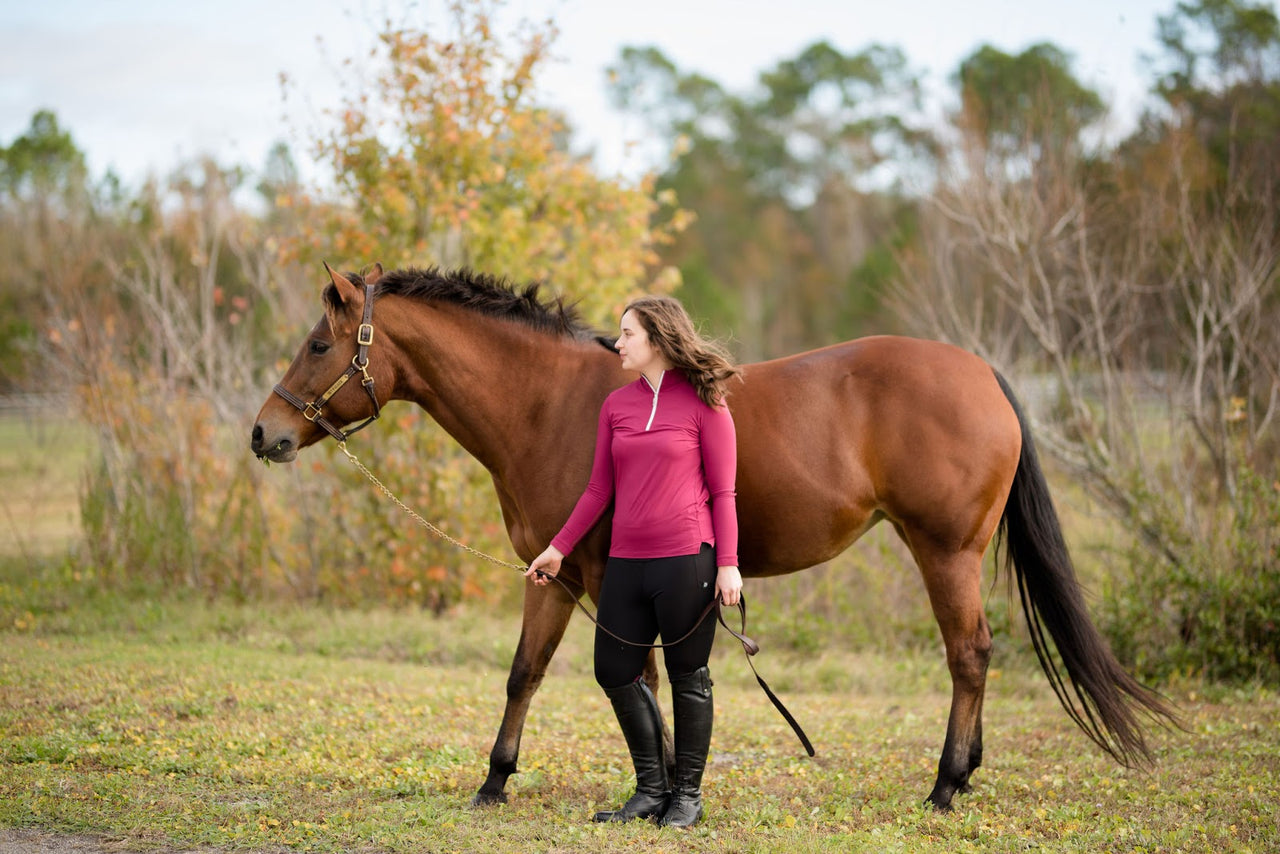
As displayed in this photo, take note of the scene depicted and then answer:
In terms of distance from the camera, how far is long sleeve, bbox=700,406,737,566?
11.8 feet

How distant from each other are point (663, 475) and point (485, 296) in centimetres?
126

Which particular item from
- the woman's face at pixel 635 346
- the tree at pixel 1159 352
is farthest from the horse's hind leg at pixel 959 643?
the tree at pixel 1159 352

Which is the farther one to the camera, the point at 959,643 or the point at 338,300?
the point at 959,643

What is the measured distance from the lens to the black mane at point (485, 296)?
4195 millimetres

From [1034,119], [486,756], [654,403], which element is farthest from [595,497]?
[1034,119]

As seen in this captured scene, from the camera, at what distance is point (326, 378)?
13.3 ft

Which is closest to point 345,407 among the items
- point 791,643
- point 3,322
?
point 791,643

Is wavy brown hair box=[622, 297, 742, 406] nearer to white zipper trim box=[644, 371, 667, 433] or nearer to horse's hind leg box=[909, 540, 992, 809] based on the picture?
white zipper trim box=[644, 371, 667, 433]

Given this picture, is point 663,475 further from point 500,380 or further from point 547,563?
point 500,380

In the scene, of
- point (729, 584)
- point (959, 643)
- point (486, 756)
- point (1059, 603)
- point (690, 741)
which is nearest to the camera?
point (729, 584)

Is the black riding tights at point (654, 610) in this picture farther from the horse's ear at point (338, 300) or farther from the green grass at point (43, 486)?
the green grass at point (43, 486)

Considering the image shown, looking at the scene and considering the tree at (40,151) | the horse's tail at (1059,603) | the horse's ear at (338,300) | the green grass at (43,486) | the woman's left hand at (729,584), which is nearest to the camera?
the woman's left hand at (729,584)

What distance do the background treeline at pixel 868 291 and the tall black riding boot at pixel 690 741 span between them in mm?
4089

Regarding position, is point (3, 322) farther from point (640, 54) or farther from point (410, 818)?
point (640, 54)
